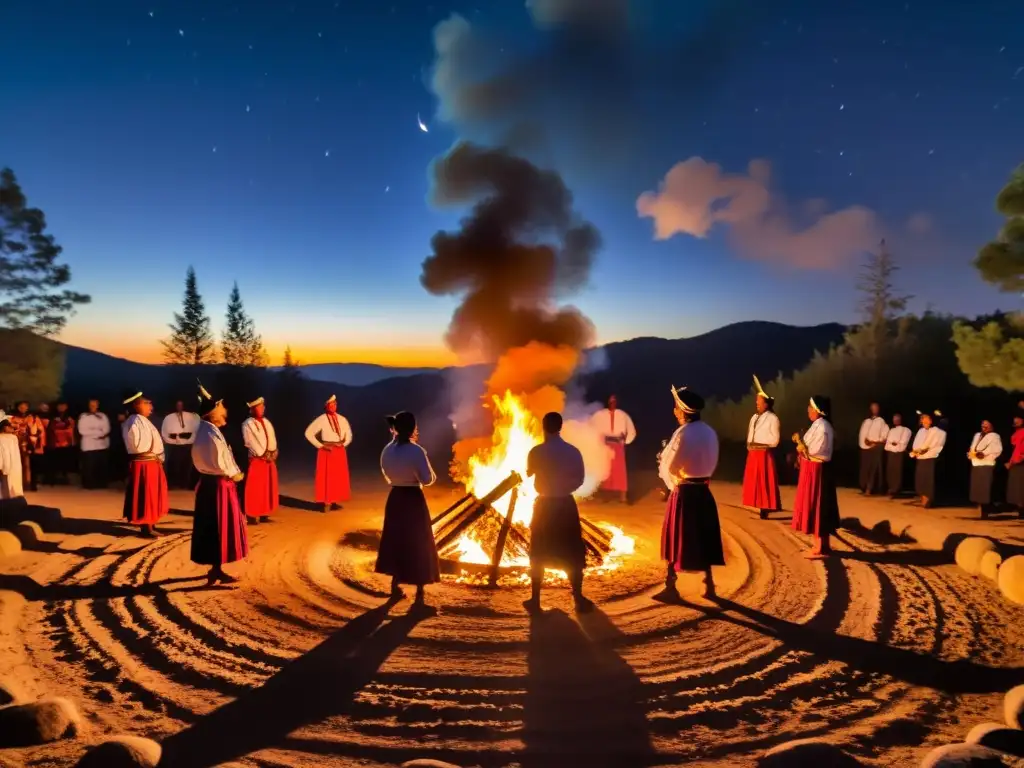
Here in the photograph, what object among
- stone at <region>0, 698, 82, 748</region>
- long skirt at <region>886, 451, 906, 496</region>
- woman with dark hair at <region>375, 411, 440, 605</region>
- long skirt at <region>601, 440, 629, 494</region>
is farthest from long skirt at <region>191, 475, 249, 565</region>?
long skirt at <region>886, 451, 906, 496</region>

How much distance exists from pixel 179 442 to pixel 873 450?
1580cm

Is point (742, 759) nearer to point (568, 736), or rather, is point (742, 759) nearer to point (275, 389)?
point (568, 736)

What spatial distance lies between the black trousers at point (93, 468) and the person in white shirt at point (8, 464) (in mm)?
4765

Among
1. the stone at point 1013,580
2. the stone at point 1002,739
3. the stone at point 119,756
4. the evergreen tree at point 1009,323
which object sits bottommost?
the stone at point 119,756

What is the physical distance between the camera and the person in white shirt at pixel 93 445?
47.7 ft

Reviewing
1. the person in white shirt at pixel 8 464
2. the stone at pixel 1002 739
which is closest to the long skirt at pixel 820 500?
the stone at pixel 1002 739

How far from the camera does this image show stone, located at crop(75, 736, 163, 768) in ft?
12.4

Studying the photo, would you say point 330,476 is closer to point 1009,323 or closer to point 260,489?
point 260,489

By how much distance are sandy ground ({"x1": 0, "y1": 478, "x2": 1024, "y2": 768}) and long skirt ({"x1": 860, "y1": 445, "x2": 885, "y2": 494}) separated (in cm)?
616

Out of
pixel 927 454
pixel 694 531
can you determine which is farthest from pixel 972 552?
pixel 927 454

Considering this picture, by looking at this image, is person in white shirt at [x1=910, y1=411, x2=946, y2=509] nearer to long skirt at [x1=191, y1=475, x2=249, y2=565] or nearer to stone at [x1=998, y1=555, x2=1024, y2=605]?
stone at [x1=998, y1=555, x2=1024, y2=605]

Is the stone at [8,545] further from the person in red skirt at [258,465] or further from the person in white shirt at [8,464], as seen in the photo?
the person in red skirt at [258,465]

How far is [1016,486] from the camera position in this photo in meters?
12.2

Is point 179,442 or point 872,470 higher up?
point 179,442
